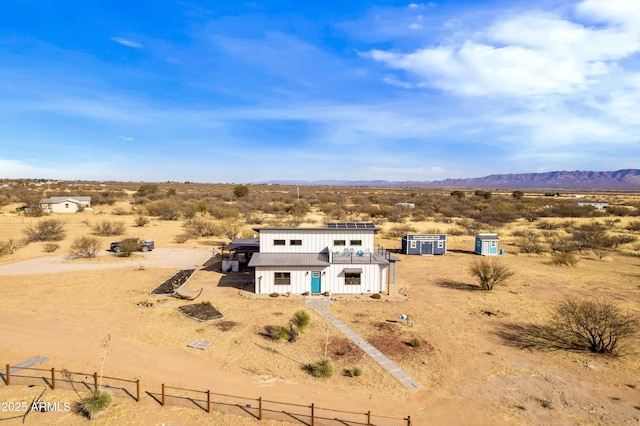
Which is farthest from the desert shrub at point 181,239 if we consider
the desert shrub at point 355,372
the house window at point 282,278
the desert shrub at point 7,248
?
the desert shrub at point 355,372

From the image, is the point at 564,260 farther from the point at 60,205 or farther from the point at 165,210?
the point at 60,205

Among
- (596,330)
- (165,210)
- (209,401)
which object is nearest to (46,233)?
(165,210)

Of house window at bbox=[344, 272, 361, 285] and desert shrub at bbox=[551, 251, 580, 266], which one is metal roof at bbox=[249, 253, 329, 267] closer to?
house window at bbox=[344, 272, 361, 285]

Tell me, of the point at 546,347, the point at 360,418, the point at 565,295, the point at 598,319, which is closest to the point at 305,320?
the point at 360,418

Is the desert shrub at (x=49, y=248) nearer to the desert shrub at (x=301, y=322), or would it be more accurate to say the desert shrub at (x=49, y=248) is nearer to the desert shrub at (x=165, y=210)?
the desert shrub at (x=165, y=210)

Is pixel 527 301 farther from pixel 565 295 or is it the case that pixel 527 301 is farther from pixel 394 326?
pixel 394 326
